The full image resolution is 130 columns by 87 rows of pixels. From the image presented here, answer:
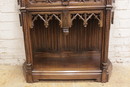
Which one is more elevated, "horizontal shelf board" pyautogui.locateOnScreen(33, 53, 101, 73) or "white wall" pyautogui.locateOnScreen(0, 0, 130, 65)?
"white wall" pyautogui.locateOnScreen(0, 0, 130, 65)

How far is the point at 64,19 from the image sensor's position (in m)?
1.68

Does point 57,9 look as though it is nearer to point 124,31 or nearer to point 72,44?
point 72,44

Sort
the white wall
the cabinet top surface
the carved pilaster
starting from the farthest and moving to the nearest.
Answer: the white wall
the carved pilaster
the cabinet top surface

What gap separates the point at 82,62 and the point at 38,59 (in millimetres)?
A: 496

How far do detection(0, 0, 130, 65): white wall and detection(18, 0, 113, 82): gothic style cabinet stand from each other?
0.20 metres

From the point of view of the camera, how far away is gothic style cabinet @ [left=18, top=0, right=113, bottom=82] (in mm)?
1645

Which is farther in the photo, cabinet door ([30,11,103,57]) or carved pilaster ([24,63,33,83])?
cabinet door ([30,11,103,57])

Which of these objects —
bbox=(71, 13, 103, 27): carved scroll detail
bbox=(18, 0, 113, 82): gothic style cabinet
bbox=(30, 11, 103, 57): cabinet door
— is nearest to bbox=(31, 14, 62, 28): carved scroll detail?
bbox=(18, 0, 113, 82): gothic style cabinet

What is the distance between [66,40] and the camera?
2232 mm

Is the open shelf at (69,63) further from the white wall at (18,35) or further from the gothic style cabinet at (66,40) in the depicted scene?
the white wall at (18,35)

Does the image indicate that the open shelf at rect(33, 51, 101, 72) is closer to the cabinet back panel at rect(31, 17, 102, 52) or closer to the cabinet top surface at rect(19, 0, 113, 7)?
the cabinet back panel at rect(31, 17, 102, 52)

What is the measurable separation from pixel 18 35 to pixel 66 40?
0.57 metres

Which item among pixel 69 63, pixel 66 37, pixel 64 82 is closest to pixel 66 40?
pixel 66 37

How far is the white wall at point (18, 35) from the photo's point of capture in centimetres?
213
